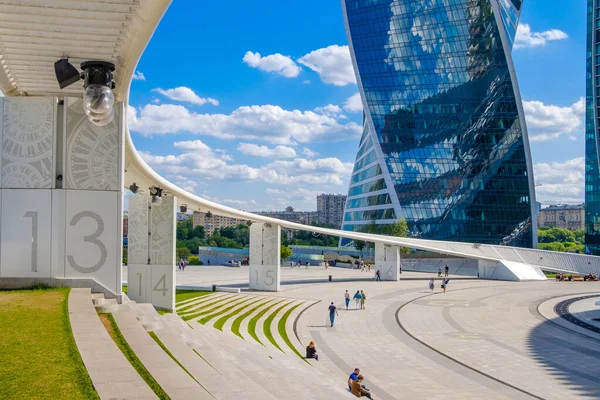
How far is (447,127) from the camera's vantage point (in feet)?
276

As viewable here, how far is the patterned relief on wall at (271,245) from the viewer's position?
35344 mm

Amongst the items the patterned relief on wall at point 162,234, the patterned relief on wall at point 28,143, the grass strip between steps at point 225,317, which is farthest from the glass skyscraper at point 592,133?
the patterned relief on wall at point 28,143

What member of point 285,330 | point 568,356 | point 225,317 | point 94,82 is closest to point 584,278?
point 568,356

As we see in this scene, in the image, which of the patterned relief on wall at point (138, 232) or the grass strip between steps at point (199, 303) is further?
the grass strip between steps at point (199, 303)

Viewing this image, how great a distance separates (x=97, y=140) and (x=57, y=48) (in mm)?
2826

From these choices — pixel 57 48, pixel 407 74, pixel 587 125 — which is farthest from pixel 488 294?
pixel 587 125

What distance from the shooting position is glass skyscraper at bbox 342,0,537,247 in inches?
3268

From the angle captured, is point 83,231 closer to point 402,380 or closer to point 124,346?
point 124,346

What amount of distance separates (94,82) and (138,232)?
14.0 meters

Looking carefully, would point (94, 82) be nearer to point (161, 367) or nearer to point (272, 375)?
point (161, 367)

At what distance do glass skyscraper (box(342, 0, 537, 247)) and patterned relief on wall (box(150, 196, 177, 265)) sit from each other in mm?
63803

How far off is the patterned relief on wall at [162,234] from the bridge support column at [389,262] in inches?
1025

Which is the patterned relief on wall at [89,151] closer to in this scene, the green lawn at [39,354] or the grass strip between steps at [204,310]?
the green lawn at [39,354]

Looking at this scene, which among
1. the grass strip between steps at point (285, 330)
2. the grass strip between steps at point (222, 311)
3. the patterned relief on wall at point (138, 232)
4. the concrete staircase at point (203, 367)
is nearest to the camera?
the concrete staircase at point (203, 367)
